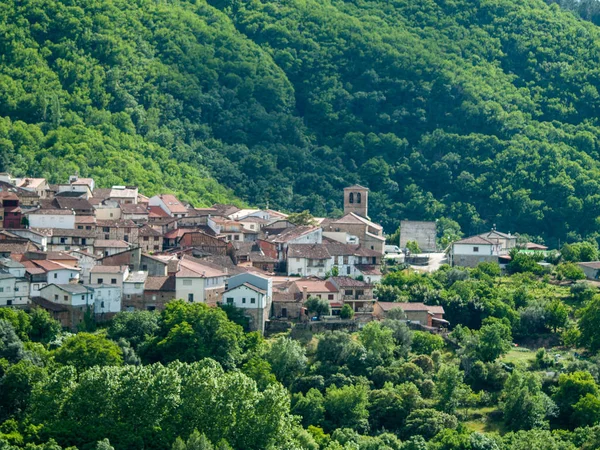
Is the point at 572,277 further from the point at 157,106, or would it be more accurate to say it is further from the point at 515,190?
the point at 157,106

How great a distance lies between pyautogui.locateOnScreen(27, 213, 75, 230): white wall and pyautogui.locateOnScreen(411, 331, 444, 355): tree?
2482 cm

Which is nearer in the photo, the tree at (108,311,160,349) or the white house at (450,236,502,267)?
the tree at (108,311,160,349)

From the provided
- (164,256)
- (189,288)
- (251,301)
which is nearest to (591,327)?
(251,301)

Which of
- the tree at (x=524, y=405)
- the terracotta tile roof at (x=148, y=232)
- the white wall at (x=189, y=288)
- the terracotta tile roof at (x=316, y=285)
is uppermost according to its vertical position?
the terracotta tile roof at (x=148, y=232)

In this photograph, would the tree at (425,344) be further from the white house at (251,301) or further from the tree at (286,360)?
the white house at (251,301)

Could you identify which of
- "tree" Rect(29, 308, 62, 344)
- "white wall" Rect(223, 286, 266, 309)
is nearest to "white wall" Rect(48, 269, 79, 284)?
"tree" Rect(29, 308, 62, 344)

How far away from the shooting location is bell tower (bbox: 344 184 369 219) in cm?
12200

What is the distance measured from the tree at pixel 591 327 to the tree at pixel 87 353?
28.3 meters

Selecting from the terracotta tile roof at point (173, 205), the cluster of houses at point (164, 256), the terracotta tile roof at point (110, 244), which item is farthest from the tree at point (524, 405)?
the terracotta tile roof at point (173, 205)

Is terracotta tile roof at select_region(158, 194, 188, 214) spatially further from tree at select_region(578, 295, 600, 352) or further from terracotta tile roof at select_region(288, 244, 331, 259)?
tree at select_region(578, 295, 600, 352)

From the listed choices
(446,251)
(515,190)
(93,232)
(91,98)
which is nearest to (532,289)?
(446,251)

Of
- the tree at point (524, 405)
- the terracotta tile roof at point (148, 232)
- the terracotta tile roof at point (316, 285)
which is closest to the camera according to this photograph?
the tree at point (524, 405)

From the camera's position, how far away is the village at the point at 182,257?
8349 cm

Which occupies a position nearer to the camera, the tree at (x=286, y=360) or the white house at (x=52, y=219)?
the tree at (x=286, y=360)
